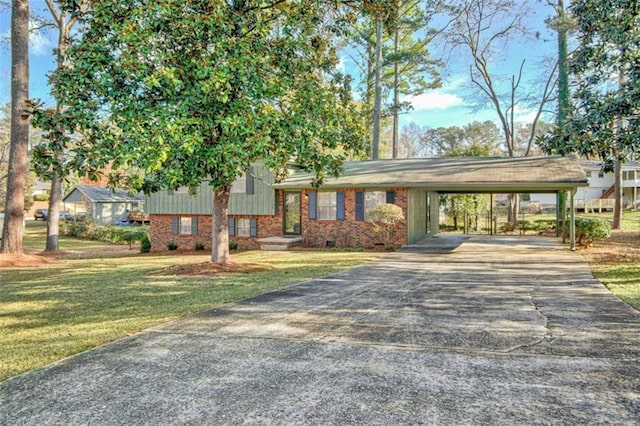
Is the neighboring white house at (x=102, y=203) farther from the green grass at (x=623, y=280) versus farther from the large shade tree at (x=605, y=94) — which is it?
the green grass at (x=623, y=280)

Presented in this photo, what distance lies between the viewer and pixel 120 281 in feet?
33.2

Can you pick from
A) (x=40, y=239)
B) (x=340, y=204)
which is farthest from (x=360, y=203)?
(x=40, y=239)

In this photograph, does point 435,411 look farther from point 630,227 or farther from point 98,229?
point 98,229

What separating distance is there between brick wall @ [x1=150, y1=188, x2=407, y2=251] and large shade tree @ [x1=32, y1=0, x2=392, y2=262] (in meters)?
7.69

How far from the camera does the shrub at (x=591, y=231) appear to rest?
15633 mm

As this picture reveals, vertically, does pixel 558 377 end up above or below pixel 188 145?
below

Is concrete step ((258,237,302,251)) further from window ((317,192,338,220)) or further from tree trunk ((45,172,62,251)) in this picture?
tree trunk ((45,172,62,251))

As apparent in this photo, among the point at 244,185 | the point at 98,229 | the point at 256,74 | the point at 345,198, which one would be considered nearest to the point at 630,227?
the point at 345,198

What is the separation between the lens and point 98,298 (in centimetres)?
802

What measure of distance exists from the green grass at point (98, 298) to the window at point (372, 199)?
4.19 meters

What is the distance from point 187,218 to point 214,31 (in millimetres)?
12820

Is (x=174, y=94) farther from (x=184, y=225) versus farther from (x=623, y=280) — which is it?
(x=184, y=225)

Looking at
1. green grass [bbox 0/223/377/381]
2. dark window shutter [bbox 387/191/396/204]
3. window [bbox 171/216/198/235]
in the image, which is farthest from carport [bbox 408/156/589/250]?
window [bbox 171/216/198/235]

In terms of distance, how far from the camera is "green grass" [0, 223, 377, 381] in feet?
17.1
